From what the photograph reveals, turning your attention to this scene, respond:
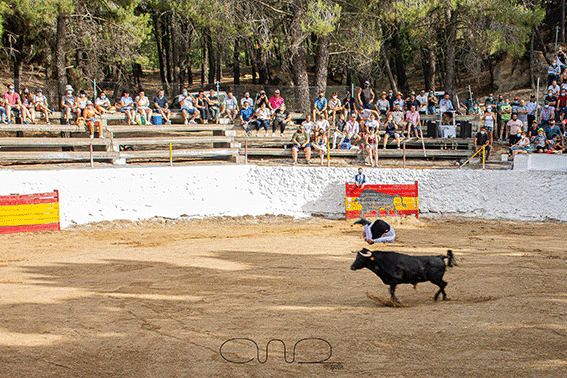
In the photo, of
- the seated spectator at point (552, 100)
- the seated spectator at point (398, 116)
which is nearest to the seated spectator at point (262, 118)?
the seated spectator at point (398, 116)

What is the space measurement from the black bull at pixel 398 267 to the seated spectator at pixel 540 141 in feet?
39.0

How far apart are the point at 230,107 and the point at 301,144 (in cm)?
417

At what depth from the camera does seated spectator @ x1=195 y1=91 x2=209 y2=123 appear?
23016 mm

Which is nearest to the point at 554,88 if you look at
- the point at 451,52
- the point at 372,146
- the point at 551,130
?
the point at 551,130

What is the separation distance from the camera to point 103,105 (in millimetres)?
22391

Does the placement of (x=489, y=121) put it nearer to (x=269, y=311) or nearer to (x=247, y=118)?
(x=247, y=118)

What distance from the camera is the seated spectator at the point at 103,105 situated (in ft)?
71.9

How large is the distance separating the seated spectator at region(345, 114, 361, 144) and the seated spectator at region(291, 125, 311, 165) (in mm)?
1921

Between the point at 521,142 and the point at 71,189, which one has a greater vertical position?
the point at 521,142

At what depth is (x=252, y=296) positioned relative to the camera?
10.4 meters

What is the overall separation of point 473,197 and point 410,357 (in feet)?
43.2

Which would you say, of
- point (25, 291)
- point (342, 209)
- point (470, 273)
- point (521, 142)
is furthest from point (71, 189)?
point (521, 142)

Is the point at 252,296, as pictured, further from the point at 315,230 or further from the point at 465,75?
the point at 465,75

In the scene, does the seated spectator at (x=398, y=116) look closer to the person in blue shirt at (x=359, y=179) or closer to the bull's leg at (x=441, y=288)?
the person in blue shirt at (x=359, y=179)
